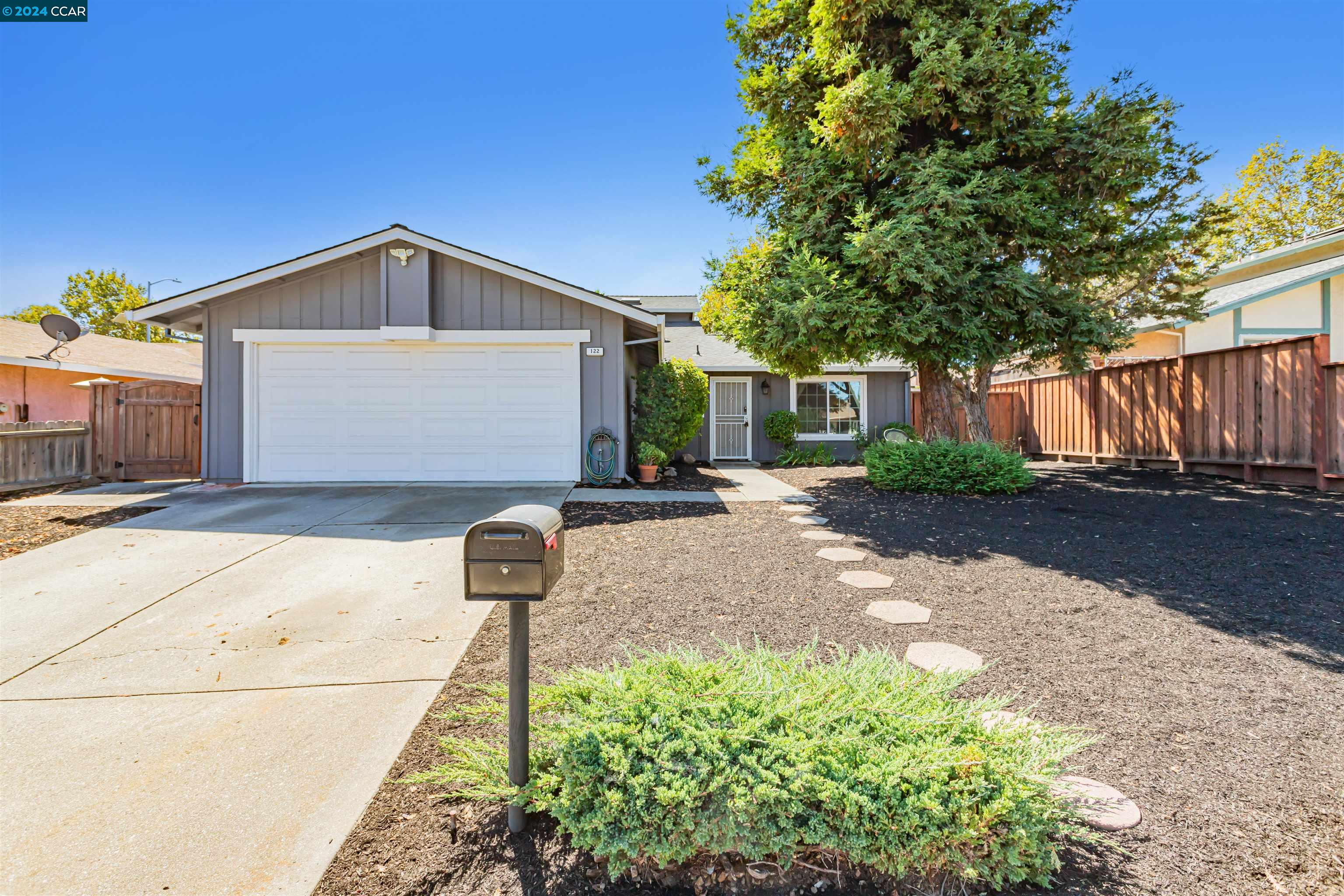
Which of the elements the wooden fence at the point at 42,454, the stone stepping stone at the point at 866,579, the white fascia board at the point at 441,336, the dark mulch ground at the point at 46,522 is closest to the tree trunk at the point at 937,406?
the white fascia board at the point at 441,336

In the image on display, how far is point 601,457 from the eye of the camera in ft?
28.6

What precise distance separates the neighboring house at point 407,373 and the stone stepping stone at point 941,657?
20.5 feet

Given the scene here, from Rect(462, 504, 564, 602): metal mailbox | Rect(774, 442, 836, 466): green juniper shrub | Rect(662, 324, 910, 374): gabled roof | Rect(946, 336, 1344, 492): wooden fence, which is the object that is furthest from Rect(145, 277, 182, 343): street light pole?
Rect(946, 336, 1344, 492): wooden fence

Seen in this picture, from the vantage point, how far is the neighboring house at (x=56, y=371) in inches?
493

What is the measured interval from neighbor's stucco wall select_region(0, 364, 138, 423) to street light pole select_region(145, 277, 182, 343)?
14.7 feet

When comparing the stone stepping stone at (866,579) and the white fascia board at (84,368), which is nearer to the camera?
the stone stepping stone at (866,579)

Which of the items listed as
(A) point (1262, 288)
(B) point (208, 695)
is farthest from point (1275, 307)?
(B) point (208, 695)

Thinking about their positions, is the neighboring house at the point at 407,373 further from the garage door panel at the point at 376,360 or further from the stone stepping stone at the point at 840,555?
the stone stepping stone at the point at 840,555

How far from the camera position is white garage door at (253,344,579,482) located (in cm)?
853

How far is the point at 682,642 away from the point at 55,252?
105ft

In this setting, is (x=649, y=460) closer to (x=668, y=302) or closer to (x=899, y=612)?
(x=899, y=612)

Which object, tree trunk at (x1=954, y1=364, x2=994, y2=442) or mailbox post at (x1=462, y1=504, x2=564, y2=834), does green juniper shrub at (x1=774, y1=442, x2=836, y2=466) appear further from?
mailbox post at (x1=462, y1=504, x2=564, y2=834)

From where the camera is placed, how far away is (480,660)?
9.19ft

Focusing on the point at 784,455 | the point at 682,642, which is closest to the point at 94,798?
the point at 682,642
